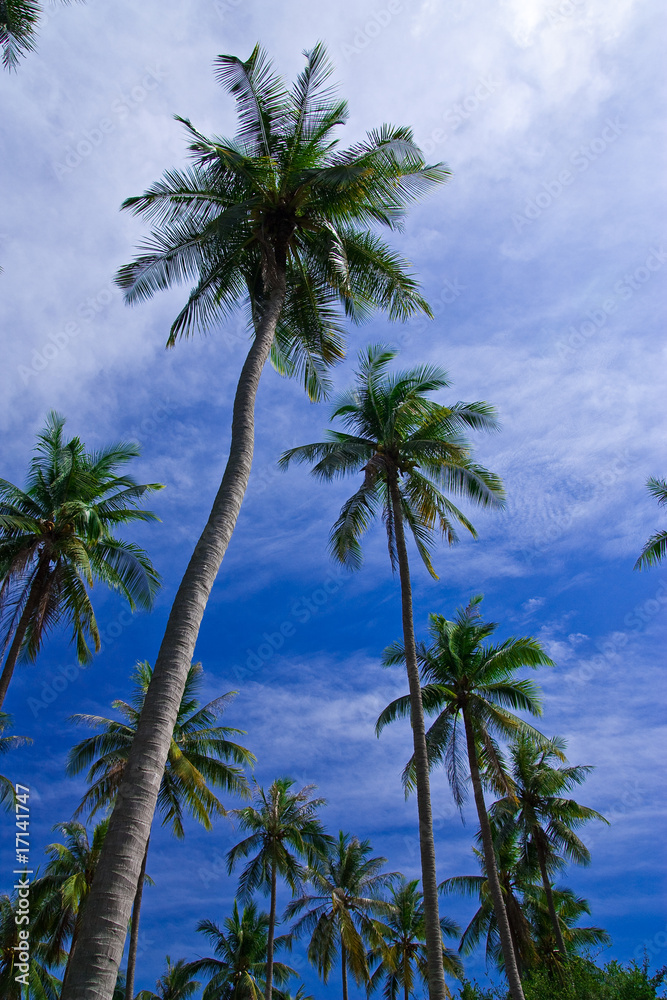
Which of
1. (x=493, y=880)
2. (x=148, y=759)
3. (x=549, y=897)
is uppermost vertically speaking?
(x=549, y=897)

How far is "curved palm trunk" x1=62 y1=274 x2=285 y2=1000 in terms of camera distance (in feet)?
14.7

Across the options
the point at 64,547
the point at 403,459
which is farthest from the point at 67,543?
the point at 403,459

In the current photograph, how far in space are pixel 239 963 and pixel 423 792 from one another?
24.8m

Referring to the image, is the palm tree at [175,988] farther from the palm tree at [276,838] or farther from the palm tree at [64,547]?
the palm tree at [64,547]

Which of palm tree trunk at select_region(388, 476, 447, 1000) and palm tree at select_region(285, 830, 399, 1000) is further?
palm tree at select_region(285, 830, 399, 1000)

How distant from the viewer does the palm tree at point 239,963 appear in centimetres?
3169

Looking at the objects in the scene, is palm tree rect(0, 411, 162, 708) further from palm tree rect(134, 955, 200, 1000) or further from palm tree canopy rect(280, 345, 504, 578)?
palm tree rect(134, 955, 200, 1000)

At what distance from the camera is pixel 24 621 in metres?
15.8

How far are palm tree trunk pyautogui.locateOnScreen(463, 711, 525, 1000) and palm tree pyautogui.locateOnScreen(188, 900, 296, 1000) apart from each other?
57.3ft

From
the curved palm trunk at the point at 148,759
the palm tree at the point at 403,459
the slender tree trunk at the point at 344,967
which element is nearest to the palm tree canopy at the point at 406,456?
the palm tree at the point at 403,459

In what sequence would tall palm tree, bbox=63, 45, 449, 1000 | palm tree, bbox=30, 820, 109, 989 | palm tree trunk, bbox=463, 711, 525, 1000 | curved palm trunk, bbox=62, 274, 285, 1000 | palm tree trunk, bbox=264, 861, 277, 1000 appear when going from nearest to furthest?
1. curved palm trunk, bbox=62, 274, 285, 1000
2. tall palm tree, bbox=63, 45, 449, 1000
3. palm tree trunk, bbox=463, 711, 525, 1000
4. palm tree, bbox=30, 820, 109, 989
5. palm tree trunk, bbox=264, 861, 277, 1000

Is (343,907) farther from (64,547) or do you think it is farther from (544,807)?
(64,547)

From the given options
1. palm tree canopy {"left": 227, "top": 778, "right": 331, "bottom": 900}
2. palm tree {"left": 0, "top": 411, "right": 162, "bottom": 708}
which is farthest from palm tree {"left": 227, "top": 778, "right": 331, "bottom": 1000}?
palm tree {"left": 0, "top": 411, "right": 162, "bottom": 708}

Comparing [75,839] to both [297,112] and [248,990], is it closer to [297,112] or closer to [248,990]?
[248,990]
